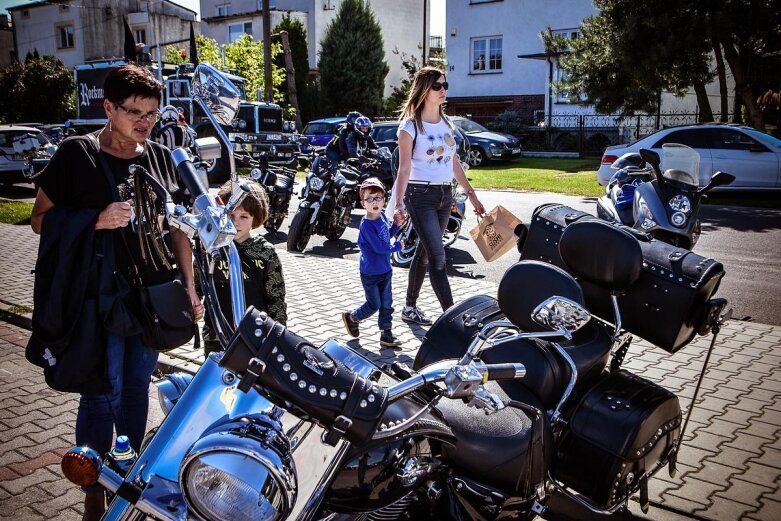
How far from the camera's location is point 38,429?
4.28 meters

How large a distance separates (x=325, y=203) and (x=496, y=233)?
4533 millimetres

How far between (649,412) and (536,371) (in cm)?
48

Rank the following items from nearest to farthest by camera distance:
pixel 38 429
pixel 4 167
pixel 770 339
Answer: pixel 38 429, pixel 770 339, pixel 4 167

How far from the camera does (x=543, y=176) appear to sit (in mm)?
19016

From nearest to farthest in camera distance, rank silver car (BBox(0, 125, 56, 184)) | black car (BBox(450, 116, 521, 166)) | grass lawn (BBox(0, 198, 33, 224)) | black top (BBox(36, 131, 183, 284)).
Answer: black top (BBox(36, 131, 183, 284)) → grass lawn (BBox(0, 198, 33, 224)) → silver car (BBox(0, 125, 56, 184)) → black car (BBox(450, 116, 521, 166))

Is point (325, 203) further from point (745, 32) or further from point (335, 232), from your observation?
point (745, 32)

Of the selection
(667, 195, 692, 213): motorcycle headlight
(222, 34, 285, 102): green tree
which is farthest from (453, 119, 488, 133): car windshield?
(667, 195, 692, 213): motorcycle headlight

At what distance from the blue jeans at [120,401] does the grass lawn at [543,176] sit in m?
13.3

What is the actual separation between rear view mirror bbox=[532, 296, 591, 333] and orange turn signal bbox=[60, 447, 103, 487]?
1.25 m

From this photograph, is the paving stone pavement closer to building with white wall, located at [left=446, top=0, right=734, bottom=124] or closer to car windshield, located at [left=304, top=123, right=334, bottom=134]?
car windshield, located at [left=304, top=123, right=334, bottom=134]

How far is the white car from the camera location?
13.6 metres

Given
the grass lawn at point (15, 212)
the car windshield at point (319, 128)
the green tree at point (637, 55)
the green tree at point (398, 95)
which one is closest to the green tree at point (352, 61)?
the green tree at point (398, 95)

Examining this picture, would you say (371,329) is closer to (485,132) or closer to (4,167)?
(4,167)

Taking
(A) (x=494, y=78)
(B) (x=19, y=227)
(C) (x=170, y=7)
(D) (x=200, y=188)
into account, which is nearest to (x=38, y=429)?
(D) (x=200, y=188)
